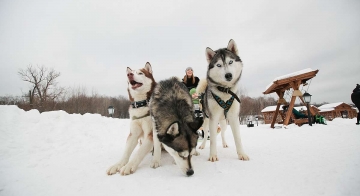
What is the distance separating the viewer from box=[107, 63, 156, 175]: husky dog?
3.11 metres

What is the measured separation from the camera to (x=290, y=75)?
884cm

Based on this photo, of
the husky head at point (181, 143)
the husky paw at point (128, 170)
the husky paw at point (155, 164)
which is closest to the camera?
the husky head at point (181, 143)

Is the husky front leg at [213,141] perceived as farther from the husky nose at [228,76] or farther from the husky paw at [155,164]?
the husky paw at [155,164]

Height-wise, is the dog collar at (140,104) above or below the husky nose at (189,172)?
above

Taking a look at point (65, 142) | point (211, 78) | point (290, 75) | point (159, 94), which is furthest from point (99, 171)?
point (290, 75)

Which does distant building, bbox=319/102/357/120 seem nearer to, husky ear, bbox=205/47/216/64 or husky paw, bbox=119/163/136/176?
husky ear, bbox=205/47/216/64

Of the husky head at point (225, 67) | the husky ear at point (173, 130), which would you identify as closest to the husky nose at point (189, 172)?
the husky ear at point (173, 130)

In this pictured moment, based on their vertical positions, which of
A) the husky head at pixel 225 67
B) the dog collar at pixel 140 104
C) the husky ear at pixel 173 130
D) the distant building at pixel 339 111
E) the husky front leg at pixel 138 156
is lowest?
the distant building at pixel 339 111

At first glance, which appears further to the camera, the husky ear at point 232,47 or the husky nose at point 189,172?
the husky ear at point 232,47

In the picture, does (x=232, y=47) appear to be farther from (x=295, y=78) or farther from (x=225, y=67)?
(x=295, y=78)

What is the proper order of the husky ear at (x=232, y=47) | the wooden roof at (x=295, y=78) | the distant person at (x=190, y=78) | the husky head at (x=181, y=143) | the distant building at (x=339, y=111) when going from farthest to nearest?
the distant building at (x=339, y=111)
the wooden roof at (x=295, y=78)
the distant person at (x=190, y=78)
the husky ear at (x=232, y=47)
the husky head at (x=181, y=143)

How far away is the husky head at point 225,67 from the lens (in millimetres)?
3182

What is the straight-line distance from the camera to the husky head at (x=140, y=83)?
3.43 metres

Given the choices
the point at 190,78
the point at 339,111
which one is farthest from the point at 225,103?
the point at 339,111
